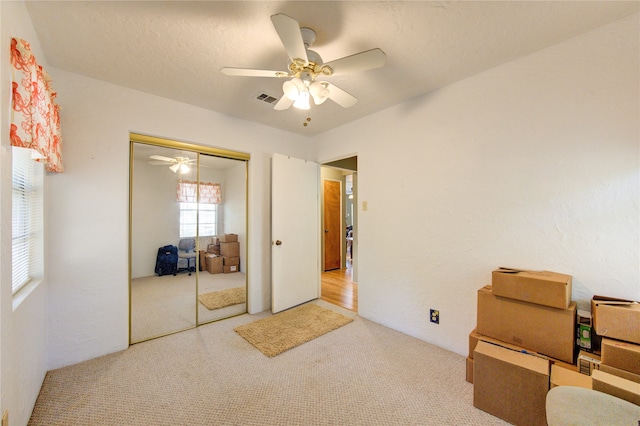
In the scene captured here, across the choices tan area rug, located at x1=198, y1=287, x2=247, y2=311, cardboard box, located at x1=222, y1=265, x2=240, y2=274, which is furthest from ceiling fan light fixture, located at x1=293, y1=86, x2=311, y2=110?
tan area rug, located at x1=198, y1=287, x2=247, y2=311

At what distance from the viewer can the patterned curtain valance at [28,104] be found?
1.27m

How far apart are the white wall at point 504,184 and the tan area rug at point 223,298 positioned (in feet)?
5.27

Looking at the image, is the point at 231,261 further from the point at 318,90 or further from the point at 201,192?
the point at 318,90

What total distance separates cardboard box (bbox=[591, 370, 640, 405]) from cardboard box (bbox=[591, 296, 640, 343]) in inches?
9.6

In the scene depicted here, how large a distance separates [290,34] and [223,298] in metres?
3.06

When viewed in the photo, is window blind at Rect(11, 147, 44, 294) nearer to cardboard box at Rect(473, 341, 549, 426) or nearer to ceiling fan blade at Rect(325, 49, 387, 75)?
ceiling fan blade at Rect(325, 49, 387, 75)

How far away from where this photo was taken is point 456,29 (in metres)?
1.66

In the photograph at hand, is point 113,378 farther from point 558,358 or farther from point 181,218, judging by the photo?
point 558,358

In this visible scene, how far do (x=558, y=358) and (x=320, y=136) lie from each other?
3373 mm

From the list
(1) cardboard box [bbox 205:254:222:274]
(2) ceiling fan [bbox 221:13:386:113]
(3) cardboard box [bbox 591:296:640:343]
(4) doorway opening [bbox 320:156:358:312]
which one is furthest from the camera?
(4) doorway opening [bbox 320:156:358:312]

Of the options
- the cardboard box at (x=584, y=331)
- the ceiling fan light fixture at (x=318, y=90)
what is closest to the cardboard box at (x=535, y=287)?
the cardboard box at (x=584, y=331)

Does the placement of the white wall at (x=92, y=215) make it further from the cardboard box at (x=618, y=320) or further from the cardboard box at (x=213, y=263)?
the cardboard box at (x=618, y=320)

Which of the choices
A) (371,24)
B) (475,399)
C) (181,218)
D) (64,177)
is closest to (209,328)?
(181,218)

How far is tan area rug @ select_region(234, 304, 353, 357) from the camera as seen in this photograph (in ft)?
8.05
